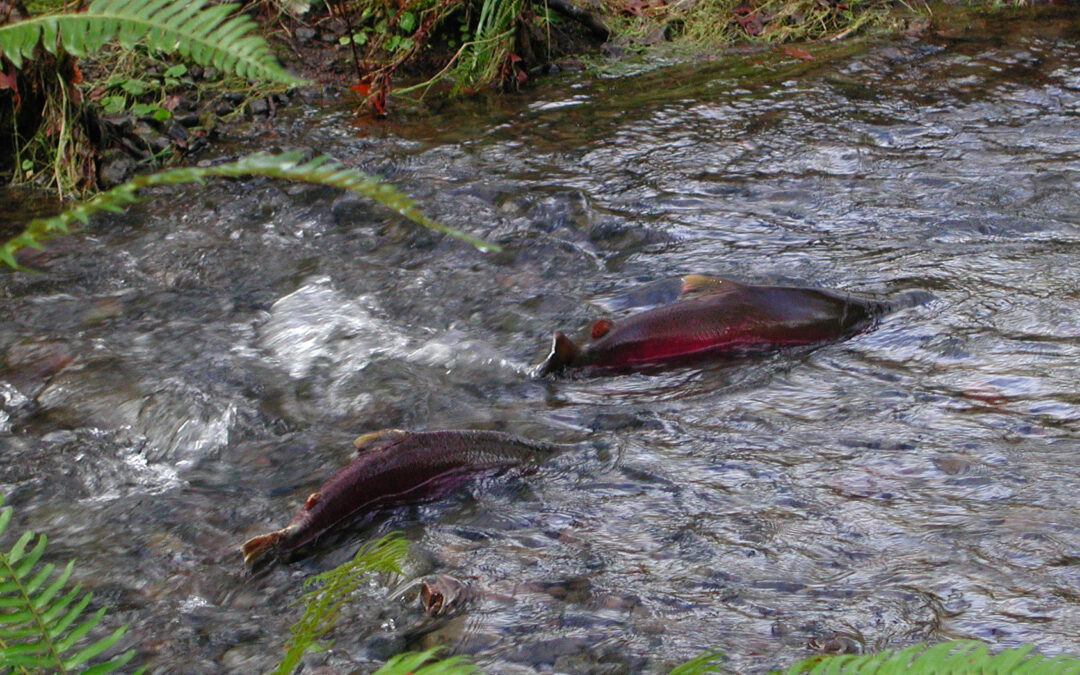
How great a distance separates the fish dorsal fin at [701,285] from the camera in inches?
178

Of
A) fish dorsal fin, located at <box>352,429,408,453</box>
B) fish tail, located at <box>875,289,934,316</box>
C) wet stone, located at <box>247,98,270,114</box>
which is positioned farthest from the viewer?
wet stone, located at <box>247,98,270,114</box>

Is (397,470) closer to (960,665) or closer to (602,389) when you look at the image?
(602,389)

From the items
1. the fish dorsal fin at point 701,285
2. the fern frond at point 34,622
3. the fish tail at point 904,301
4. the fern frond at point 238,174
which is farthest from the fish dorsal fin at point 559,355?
the fern frond at point 238,174

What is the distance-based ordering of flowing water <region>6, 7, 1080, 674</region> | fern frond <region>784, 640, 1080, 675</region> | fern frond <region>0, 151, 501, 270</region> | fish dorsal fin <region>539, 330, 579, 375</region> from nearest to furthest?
fern frond <region>0, 151, 501, 270</region> → fern frond <region>784, 640, 1080, 675</region> → flowing water <region>6, 7, 1080, 674</region> → fish dorsal fin <region>539, 330, 579, 375</region>

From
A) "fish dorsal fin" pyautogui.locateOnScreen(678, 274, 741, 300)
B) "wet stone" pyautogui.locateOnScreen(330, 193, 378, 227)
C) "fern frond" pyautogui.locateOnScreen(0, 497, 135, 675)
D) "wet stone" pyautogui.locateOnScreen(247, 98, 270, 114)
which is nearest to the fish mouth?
"fish dorsal fin" pyautogui.locateOnScreen(678, 274, 741, 300)

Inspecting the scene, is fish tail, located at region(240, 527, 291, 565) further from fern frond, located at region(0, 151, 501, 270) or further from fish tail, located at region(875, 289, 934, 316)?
fish tail, located at region(875, 289, 934, 316)

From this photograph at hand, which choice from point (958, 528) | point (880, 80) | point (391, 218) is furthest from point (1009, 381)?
point (880, 80)

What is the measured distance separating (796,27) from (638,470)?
6.74 m

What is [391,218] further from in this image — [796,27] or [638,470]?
Answer: [796,27]

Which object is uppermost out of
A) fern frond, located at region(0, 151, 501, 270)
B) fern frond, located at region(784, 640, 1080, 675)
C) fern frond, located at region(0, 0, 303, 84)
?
fern frond, located at region(0, 0, 303, 84)

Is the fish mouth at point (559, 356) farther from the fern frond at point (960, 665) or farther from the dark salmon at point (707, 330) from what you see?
the fern frond at point (960, 665)

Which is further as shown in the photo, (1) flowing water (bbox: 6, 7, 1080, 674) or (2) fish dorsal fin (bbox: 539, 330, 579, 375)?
(2) fish dorsal fin (bbox: 539, 330, 579, 375)

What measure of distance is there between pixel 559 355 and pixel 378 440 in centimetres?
102

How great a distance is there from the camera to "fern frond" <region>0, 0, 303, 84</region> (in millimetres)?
1689
